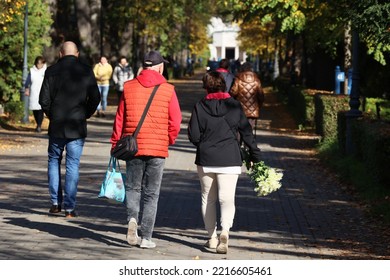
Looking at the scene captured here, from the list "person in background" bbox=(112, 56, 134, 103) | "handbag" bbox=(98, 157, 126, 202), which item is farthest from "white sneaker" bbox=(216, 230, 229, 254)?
"person in background" bbox=(112, 56, 134, 103)

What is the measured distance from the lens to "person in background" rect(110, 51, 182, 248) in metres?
10.3

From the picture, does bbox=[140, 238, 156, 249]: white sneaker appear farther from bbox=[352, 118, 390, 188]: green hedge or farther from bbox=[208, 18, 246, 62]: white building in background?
bbox=[208, 18, 246, 62]: white building in background

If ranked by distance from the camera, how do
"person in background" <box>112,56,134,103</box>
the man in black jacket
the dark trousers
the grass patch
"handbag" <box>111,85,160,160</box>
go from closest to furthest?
"handbag" <box>111,85,160,160</box> < the man in black jacket < the grass patch < the dark trousers < "person in background" <box>112,56,134,103</box>

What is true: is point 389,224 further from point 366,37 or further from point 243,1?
point 243,1

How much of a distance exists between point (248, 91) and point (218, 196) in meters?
8.81

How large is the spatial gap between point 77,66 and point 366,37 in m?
3.18

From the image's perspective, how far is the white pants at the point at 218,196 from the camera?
34.0 ft

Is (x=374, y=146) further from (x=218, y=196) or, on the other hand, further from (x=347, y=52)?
(x=347, y=52)

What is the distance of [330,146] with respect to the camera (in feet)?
71.2

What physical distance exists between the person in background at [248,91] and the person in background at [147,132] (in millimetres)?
8863

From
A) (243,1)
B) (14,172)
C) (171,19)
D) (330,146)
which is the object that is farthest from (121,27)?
(14,172)

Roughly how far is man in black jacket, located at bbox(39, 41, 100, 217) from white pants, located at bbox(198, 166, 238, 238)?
2225 mm

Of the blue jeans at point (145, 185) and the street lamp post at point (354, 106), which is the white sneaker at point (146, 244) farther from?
the street lamp post at point (354, 106)

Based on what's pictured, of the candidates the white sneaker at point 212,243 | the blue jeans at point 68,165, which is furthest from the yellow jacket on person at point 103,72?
the white sneaker at point 212,243
